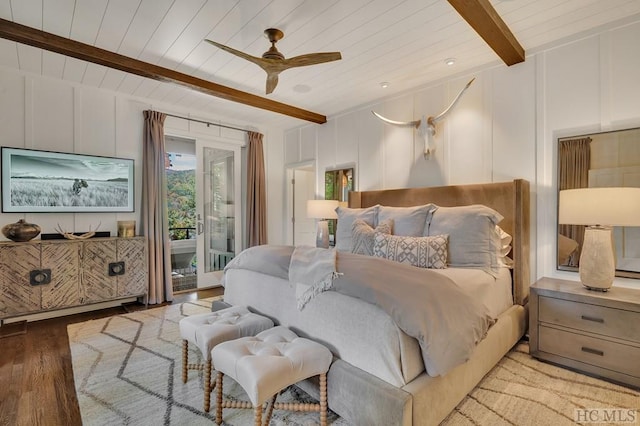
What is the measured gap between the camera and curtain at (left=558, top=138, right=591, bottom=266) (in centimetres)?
265

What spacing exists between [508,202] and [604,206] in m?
0.81

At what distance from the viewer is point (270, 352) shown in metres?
1.66

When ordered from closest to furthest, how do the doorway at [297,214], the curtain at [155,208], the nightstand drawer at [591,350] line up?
the nightstand drawer at [591,350] → the curtain at [155,208] → the doorway at [297,214]

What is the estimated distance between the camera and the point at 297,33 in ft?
8.87

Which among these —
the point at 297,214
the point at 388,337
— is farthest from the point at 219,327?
the point at 297,214

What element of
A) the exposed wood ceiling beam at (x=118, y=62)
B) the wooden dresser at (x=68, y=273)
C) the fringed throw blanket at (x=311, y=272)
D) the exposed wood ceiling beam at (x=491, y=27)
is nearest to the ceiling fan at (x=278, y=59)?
the exposed wood ceiling beam at (x=491, y=27)

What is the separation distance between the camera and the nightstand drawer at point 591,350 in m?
2.04

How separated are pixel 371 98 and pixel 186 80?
236 centimetres

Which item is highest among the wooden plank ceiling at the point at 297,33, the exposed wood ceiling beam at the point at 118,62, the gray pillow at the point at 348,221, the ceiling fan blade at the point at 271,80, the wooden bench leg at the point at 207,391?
the wooden plank ceiling at the point at 297,33

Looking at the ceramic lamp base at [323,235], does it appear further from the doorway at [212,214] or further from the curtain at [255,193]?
the doorway at [212,214]

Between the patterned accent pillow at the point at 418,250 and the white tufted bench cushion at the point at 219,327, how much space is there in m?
1.25

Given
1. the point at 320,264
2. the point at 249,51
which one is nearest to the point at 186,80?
the point at 249,51

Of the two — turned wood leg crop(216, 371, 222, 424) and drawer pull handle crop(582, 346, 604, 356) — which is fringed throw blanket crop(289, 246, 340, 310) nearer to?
turned wood leg crop(216, 371, 222, 424)

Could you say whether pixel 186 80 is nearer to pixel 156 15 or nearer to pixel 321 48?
pixel 156 15
